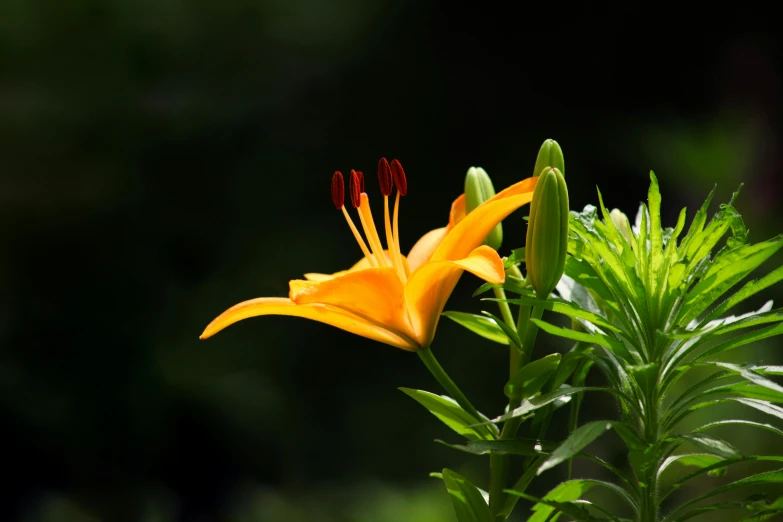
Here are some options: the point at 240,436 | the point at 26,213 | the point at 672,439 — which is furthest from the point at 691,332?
the point at 26,213

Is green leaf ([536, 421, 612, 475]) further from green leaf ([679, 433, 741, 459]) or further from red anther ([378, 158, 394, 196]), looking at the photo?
red anther ([378, 158, 394, 196])

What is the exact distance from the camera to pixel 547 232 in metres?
0.41

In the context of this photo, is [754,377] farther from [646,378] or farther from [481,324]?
[481,324]

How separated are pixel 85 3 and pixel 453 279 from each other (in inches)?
84.7

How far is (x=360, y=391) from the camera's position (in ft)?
7.15

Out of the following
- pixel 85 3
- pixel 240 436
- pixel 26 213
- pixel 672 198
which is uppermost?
pixel 85 3

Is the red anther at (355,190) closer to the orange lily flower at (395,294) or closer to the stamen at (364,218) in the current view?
the stamen at (364,218)

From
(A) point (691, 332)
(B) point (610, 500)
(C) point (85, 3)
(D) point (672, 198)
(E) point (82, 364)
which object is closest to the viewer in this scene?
(A) point (691, 332)

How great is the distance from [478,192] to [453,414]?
5.4 inches

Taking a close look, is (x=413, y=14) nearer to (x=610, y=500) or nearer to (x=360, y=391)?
(x=360, y=391)

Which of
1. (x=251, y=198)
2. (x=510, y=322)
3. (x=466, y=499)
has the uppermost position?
(x=251, y=198)

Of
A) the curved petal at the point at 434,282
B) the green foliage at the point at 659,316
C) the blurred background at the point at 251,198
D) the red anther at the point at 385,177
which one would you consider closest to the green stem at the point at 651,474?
the green foliage at the point at 659,316

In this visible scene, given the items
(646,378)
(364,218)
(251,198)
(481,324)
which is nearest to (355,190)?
(364,218)

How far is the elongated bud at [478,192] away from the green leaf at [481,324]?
50 millimetres
